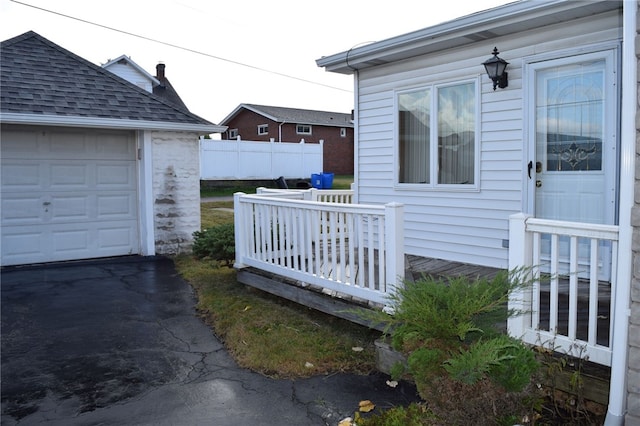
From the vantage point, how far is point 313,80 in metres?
25.4

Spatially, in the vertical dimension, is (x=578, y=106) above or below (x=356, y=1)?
below

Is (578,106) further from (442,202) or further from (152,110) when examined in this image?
(152,110)

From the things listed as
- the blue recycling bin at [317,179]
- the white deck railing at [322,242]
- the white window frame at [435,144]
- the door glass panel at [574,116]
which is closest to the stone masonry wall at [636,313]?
the white deck railing at [322,242]

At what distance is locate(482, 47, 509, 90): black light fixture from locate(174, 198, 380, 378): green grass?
3014 mm

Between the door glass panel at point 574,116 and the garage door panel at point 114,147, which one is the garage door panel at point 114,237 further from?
the door glass panel at point 574,116

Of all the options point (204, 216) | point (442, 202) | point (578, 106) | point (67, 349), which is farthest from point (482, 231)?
point (204, 216)

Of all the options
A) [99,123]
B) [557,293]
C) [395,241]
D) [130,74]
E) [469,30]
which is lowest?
[557,293]

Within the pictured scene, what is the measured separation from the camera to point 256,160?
69.2 feet

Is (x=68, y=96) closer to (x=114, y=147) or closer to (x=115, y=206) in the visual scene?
(x=114, y=147)

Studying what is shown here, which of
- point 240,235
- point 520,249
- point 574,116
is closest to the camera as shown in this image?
point 520,249

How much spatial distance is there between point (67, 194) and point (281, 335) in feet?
18.8

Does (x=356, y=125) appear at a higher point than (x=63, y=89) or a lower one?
lower

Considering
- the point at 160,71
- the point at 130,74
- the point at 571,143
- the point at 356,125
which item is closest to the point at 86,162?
the point at 356,125

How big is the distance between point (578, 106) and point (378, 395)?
11.3 ft
